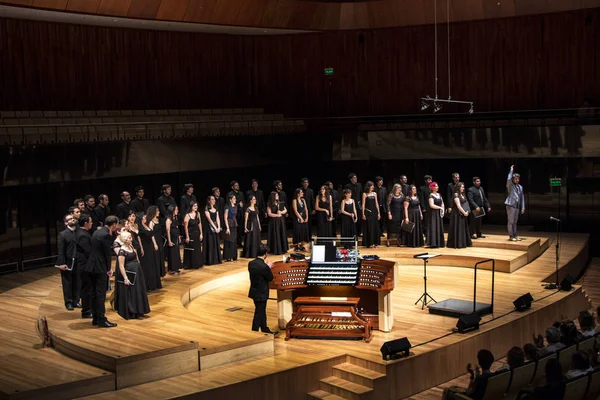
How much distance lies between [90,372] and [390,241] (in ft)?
22.1

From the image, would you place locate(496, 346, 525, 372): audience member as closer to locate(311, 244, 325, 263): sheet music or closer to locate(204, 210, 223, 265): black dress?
locate(311, 244, 325, 263): sheet music

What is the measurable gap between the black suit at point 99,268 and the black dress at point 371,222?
211 inches

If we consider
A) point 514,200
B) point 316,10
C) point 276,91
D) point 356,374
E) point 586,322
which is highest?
point 316,10

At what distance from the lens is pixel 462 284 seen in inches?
425

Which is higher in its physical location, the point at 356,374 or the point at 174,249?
the point at 174,249

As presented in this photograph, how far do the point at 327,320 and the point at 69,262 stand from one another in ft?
9.31

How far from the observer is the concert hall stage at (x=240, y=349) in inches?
276

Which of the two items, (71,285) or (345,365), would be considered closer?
(345,365)

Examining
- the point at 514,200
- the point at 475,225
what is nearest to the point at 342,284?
the point at 514,200

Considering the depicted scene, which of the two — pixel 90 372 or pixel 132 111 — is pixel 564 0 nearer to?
pixel 132 111

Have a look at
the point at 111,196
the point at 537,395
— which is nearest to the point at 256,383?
the point at 537,395

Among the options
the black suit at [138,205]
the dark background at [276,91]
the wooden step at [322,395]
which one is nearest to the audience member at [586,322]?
the wooden step at [322,395]

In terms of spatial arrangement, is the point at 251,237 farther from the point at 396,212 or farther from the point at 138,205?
the point at 396,212

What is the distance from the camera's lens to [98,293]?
8.05m
